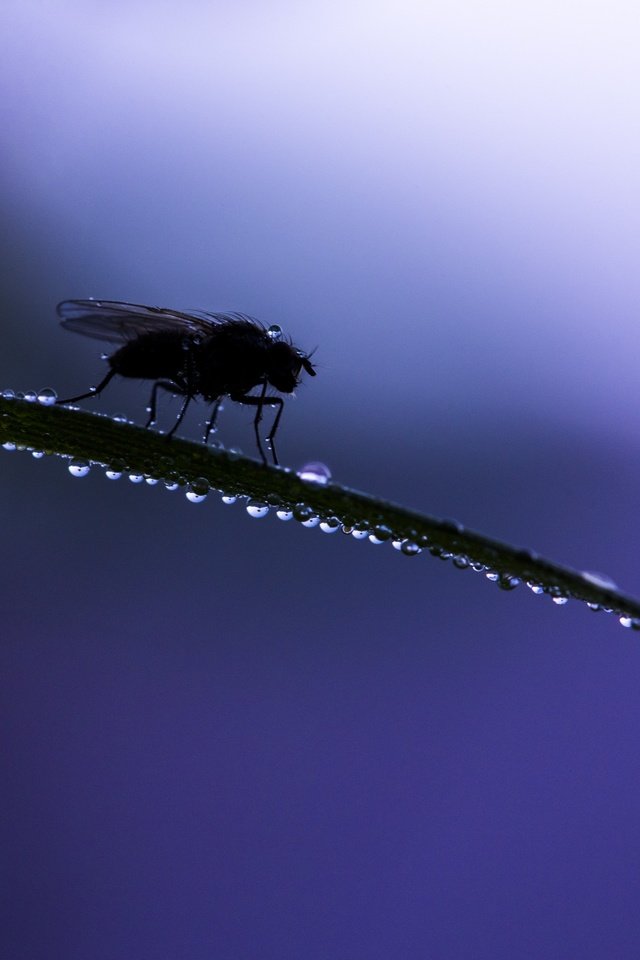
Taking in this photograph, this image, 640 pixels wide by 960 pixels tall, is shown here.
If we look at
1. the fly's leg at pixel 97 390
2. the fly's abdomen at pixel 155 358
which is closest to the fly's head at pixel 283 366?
the fly's abdomen at pixel 155 358

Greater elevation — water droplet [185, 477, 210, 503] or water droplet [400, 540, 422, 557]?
water droplet [400, 540, 422, 557]

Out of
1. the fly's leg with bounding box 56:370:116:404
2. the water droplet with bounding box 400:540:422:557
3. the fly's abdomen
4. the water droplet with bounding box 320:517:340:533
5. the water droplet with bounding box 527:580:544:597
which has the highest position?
the water droplet with bounding box 527:580:544:597

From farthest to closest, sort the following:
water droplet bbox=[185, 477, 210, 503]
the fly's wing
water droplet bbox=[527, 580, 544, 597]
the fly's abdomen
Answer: the fly's abdomen → the fly's wing → water droplet bbox=[185, 477, 210, 503] → water droplet bbox=[527, 580, 544, 597]

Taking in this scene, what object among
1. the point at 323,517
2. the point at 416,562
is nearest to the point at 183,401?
the point at 323,517

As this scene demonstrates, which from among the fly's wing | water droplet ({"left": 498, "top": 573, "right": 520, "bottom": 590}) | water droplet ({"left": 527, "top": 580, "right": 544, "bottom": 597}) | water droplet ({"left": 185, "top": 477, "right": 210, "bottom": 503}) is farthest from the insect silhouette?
water droplet ({"left": 527, "top": 580, "right": 544, "bottom": 597})

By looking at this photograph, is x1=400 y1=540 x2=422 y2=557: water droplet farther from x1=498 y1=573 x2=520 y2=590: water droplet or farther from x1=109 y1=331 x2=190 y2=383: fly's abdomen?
x1=109 y1=331 x2=190 y2=383: fly's abdomen

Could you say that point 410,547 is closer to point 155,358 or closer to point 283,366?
point 155,358

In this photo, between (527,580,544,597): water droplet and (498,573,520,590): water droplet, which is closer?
(527,580,544,597): water droplet

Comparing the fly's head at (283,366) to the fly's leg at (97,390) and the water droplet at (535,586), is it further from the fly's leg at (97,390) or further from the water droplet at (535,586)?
the water droplet at (535,586)
